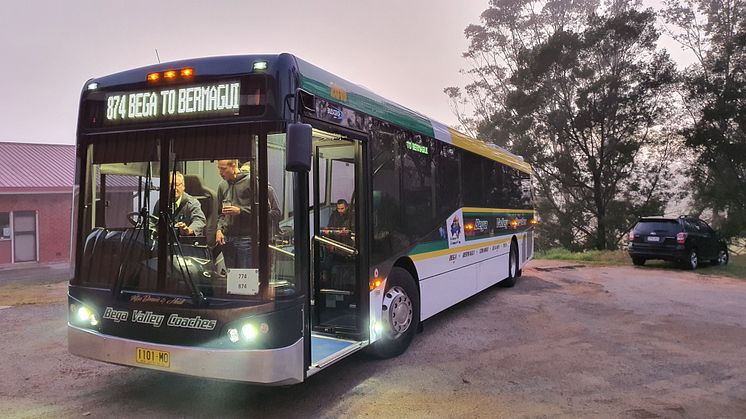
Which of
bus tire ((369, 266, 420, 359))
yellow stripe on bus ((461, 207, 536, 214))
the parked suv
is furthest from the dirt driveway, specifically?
the parked suv

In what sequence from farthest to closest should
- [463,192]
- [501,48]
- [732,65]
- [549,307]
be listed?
[501,48] < [732,65] < [549,307] < [463,192]

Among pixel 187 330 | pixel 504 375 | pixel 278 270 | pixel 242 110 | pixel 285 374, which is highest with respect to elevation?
pixel 242 110

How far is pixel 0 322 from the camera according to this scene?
339 inches

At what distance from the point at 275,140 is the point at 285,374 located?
74.5 inches

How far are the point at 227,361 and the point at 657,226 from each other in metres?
15.8

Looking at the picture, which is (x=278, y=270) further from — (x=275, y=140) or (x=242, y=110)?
(x=242, y=110)

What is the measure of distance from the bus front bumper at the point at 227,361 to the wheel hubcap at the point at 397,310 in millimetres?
1812

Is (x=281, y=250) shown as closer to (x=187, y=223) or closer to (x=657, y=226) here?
(x=187, y=223)

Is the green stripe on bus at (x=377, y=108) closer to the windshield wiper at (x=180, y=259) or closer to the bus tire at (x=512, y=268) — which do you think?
the windshield wiper at (x=180, y=259)

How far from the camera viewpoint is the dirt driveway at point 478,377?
15.4ft

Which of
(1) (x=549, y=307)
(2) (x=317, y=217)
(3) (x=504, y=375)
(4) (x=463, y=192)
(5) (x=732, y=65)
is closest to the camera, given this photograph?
(3) (x=504, y=375)

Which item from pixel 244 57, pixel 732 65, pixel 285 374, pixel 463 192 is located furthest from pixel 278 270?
pixel 732 65

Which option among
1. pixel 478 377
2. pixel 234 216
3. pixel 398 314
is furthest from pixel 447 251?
pixel 234 216

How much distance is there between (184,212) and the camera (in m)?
4.48
